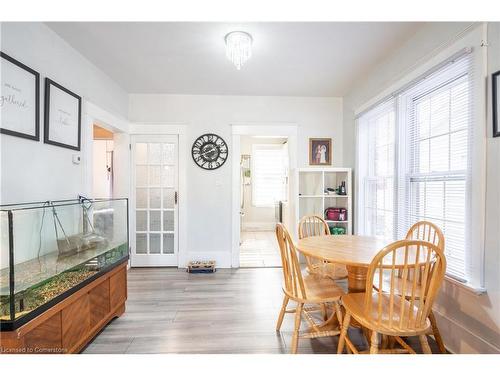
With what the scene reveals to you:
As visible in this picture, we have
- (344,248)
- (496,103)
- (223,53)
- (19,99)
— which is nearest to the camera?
(496,103)

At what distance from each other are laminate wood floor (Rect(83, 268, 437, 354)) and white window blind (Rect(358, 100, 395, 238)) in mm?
1314

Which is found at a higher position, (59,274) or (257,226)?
(59,274)

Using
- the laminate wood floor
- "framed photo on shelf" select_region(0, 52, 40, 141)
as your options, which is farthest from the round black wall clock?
"framed photo on shelf" select_region(0, 52, 40, 141)

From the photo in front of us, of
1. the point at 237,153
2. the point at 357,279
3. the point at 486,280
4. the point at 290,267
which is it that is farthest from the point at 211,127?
the point at 486,280

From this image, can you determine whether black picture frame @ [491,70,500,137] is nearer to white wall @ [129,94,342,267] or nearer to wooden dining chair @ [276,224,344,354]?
wooden dining chair @ [276,224,344,354]

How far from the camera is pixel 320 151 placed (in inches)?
142

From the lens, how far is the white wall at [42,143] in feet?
5.19

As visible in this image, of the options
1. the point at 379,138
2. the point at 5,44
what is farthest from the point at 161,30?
the point at 379,138

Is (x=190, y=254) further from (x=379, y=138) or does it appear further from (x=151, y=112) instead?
(x=379, y=138)

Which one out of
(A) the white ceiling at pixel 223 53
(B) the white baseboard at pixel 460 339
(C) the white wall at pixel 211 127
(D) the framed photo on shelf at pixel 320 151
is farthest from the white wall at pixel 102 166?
(B) the white baseboard at pixel 460 339

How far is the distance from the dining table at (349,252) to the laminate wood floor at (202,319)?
0.47 metres

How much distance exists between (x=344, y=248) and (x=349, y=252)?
112 millimetres

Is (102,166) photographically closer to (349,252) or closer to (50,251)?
(50,251)

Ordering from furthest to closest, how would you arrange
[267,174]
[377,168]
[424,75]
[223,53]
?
[267,174], [377,168], [223,53], [424,75]
